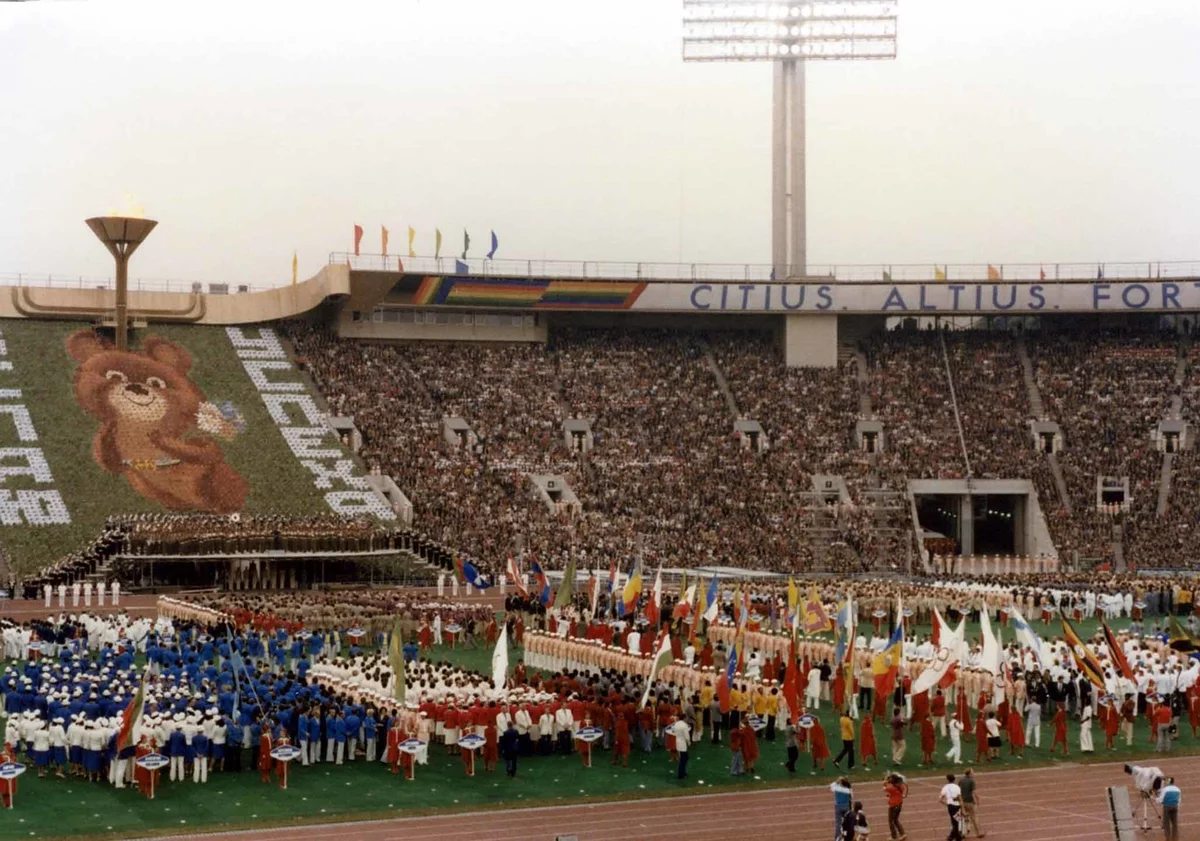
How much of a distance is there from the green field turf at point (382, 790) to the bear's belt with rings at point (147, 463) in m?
31.7

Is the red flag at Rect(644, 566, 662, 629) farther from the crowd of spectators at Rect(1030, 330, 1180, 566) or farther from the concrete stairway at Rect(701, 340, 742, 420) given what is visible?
the concrete stairway at Rect(701, 340, 742, 420)

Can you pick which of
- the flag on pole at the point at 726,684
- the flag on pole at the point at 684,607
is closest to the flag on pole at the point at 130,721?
the flag on pole at the point at 726,684

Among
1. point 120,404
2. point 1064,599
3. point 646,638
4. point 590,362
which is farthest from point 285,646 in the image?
point 590,362

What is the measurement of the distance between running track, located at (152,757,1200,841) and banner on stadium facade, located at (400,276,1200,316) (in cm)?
4293

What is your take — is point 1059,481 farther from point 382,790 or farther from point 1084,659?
point 382,790

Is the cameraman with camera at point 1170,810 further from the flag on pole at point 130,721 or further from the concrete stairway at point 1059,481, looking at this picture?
the concrete stairway at point 1059,481

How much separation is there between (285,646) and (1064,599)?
1994 centimetres

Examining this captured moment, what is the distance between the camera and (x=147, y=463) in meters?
55.3

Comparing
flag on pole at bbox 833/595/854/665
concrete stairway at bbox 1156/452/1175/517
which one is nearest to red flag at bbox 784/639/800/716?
flag on pole at bbox 833/595/854/665

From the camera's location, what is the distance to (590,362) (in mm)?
65812

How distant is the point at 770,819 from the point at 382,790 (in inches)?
209

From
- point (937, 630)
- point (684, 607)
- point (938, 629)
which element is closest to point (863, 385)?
point (684, 607)

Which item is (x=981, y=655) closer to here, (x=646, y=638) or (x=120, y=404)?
(x=646, y=638)

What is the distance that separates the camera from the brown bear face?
57812 mm
